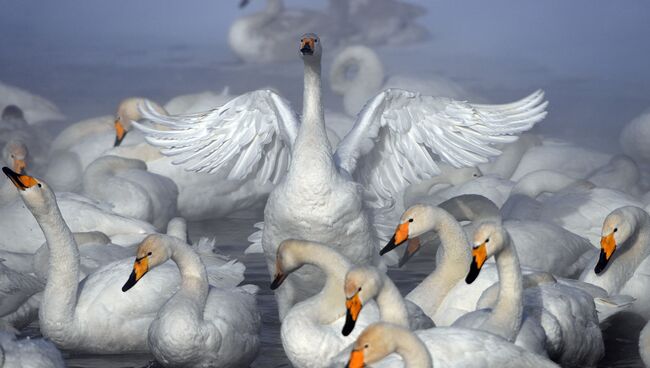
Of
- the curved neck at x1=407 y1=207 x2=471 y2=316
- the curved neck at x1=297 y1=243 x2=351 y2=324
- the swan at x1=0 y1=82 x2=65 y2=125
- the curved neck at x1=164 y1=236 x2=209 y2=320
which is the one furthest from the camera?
the swan at x1=0 y1=82 x2=65 y2=125

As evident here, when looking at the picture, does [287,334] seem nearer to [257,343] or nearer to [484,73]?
[257,343]

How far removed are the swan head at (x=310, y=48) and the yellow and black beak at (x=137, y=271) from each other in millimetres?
1351

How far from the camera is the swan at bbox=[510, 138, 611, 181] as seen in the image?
10297 millimetres

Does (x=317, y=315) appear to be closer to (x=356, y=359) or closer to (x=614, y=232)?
(x=356, y=359)

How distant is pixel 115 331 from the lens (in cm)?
610

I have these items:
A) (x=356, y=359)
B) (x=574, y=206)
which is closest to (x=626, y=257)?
(x=574, y=206)

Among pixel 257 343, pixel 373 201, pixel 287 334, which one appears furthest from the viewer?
pixel 373 201

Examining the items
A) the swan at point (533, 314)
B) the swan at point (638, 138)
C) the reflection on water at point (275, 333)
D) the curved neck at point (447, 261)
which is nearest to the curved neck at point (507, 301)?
the swan at point (533, 314)

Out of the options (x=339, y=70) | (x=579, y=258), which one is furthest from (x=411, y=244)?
(x=339, y=70)

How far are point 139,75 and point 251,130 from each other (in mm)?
10243

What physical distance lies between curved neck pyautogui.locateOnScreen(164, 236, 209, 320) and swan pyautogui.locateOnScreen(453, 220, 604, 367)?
121 centimetres

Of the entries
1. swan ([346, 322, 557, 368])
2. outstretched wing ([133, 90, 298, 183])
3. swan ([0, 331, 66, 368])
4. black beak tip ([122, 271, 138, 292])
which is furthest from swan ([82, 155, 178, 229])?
swan ([346, 322, 557, 368])

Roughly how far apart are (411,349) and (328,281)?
1.35 meters

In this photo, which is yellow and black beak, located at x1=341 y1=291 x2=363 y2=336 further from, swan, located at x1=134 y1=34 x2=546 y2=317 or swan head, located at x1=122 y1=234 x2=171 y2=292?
swan, located at x1=134 y1=34 x2=546 y2=317
